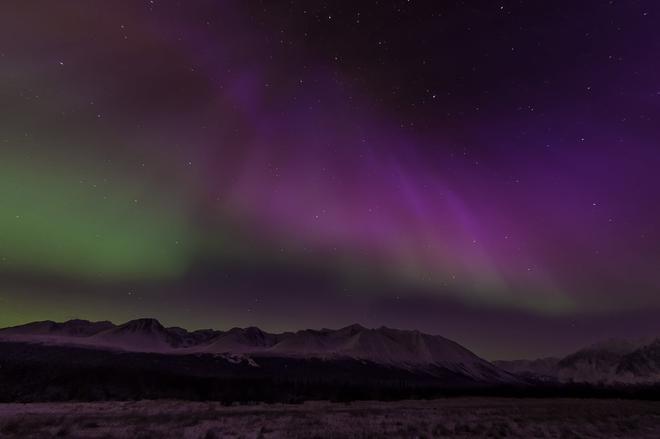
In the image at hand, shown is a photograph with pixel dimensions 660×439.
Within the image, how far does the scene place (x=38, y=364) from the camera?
124 m

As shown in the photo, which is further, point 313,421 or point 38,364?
point 38,364

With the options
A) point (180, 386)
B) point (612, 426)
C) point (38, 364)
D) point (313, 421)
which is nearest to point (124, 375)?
point (180, 386)

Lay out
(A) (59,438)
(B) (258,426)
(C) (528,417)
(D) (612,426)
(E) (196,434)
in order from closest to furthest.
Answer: (A) (59,438) < (E) (196,434) < (B) (258,426) < (D) (612,426) < (C) (528,417)

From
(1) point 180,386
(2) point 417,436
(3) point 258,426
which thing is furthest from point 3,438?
(1) point 180,386

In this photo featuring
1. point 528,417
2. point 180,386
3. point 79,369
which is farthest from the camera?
point 79,369

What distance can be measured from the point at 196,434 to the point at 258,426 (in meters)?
6.17

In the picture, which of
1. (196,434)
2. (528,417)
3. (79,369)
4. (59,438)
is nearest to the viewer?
(59,438)

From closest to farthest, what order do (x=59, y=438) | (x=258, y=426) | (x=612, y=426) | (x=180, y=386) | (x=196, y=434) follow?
(x=59, y=438)
(x=196, y=434)
(x=258, y=426)
(x=612, y=426)
(x=180, y=386)

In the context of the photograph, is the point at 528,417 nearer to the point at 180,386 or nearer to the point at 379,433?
the point at 379,433

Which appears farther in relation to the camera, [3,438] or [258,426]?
[258,426]

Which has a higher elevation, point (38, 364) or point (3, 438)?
point (38, 364)

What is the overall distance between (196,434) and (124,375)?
9006 cm

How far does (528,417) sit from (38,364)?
124780mm

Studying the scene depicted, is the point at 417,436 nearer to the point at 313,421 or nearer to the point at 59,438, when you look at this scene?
the point at 313,421
